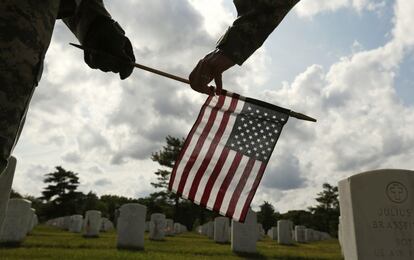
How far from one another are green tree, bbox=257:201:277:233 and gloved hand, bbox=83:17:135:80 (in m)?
65.5

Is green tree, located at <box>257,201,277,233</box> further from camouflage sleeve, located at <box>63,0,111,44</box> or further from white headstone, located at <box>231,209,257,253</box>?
camouflage sleeve, located at <box>63,0,111,44</box>

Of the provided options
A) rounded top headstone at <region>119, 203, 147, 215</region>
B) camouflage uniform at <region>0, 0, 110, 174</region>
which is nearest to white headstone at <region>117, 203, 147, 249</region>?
rounded top headstone at <region>119, 203, 147, 215</region>

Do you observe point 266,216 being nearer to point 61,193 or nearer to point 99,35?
point 61,193

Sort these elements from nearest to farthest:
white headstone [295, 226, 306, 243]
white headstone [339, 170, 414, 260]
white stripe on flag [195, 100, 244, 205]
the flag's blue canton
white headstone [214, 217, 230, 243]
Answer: the flag's blue canton → white stripe on flag [195, 100, 244, 205] → white headstone [339, 170, 414, 260] → white headstone [214, 217, 230, 243] → white headstone [295, 226, 306, 243]

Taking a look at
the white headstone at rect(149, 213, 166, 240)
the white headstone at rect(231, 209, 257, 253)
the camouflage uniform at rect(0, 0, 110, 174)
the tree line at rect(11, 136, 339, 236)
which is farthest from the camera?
the tree line at rect(11, 136, 339, 236)

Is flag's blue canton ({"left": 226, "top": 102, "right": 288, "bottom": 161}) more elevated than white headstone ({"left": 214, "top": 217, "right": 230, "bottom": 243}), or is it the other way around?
white headstone ({"left": 214, "top": 217, "right": 230, "bottom": 243})

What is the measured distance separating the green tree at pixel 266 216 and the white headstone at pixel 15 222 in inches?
2222

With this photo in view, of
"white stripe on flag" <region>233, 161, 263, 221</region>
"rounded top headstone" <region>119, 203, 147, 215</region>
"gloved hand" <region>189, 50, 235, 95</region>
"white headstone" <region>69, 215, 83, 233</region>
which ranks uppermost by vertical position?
"white headstone" <region>69, 215, 83, 233</region>

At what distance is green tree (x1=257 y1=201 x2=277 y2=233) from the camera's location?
65.9m

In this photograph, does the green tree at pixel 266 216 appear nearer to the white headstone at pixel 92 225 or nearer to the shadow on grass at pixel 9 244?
the white headstone at pixel 92 225

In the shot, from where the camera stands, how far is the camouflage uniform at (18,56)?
1.22m

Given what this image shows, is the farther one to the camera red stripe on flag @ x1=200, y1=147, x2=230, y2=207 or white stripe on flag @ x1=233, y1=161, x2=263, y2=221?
red stripe on flag @ x1=200, y1=147, x2=230, y2=207

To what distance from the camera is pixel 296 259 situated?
12156 millimetres

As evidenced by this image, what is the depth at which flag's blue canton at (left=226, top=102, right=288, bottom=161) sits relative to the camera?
3.07 metres
